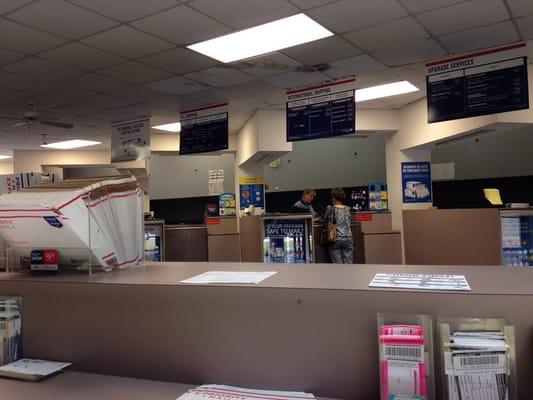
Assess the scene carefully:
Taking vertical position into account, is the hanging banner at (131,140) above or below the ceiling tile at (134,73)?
below

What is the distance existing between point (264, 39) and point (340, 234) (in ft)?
10.5

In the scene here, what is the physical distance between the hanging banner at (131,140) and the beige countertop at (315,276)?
6193 mm

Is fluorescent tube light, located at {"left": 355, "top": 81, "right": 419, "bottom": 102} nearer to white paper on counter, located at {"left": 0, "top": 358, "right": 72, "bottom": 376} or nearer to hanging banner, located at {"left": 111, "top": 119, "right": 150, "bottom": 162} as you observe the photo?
hanging banner, located at {"left": 111, "top": 119, "right": 150, "bottom": 162}

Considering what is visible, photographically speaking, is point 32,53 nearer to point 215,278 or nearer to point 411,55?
point 411,55

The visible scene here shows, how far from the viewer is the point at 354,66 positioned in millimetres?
5160

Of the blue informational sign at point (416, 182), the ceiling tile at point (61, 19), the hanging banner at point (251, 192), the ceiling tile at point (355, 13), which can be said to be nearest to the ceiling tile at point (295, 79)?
the ceiling tile at point (355, 13)

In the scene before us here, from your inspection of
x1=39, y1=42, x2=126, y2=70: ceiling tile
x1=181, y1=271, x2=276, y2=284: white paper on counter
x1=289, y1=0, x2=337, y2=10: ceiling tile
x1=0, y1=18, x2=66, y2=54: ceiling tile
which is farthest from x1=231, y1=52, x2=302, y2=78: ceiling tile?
x1=181, y1=271, x2=276, y2=284: white paper on counter

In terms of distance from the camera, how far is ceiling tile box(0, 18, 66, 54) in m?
3.84

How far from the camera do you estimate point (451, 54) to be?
484 cm

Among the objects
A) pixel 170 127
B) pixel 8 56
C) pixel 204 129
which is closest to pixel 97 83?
pixel 8 56

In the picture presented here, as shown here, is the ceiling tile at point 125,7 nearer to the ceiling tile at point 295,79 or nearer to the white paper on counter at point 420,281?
the ceiling tile at point 295,79

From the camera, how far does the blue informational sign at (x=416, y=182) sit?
7113 millimetres

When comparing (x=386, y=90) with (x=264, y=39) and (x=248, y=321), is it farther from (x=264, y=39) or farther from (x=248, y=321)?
(x=248, y=321)

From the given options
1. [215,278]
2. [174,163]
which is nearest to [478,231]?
[215,278]
